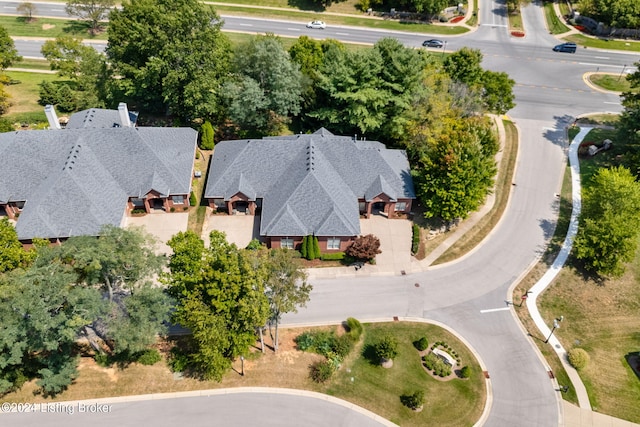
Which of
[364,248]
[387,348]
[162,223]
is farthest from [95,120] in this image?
[387,348]

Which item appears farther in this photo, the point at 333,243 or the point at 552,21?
the point at 552,21

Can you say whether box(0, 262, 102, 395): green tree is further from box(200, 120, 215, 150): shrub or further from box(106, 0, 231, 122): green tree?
box(106, 0, 231, 122): green tree

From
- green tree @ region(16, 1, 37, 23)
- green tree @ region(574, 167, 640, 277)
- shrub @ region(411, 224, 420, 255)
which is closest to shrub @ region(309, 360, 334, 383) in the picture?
shrub @ region(411, 224, 420, 255)

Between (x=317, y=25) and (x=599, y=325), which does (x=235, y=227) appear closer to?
(x=599, y=325)

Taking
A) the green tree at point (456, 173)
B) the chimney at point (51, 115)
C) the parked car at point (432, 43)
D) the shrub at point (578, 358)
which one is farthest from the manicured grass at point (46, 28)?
the shrub at point (578, 358)

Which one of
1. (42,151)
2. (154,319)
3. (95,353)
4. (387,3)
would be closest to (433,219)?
(154,319)

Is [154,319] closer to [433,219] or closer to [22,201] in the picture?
[22,201]

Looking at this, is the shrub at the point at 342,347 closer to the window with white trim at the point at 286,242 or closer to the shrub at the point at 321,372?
the shrub at the point at 321,372
